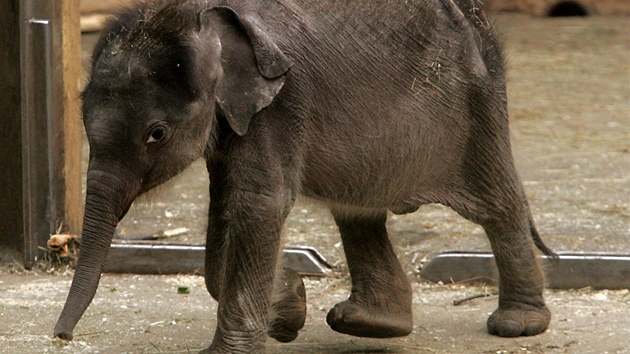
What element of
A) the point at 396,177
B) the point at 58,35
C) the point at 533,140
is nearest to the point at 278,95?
the point at 396,177

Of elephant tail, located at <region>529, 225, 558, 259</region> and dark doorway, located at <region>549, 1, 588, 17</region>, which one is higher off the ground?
elephant tail, located at <region>529, 225, 558, 259</region>

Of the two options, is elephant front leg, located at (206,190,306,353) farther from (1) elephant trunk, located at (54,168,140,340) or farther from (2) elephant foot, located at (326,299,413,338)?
(2) elephant foot, located at (326,299,413,338)

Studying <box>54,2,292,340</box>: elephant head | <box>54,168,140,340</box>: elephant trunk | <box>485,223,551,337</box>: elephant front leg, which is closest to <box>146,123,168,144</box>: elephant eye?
<box>54,2,292,340</box>: elephant head

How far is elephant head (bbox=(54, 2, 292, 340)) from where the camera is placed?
3.51 metres

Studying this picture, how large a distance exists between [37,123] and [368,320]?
2.04 meters

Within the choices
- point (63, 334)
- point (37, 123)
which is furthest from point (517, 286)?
point (37, 123)

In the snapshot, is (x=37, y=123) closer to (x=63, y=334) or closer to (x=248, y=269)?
(x=248, y=269)

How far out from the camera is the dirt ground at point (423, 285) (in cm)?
455

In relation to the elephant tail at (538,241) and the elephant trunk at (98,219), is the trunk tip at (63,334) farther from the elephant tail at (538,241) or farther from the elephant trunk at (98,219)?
the elephant tail at (538,241)

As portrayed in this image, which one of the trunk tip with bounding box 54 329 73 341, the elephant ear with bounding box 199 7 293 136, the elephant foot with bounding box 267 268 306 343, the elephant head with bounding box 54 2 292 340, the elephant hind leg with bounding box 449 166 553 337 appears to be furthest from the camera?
the elephant hind leg with bounding box 449 166 553 337

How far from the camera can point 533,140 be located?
8523 millimetres

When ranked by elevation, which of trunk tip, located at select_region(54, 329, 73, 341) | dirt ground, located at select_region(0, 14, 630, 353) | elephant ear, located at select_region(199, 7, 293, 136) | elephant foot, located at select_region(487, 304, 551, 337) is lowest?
dirt ground, located at select_region(0, 14, 630, 353)

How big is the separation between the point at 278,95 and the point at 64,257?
2.24 meters

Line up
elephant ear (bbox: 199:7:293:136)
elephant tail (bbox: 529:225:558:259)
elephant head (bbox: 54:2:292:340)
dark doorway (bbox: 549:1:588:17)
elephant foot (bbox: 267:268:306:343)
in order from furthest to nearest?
dark doorway (bbox: 549:1:588:17)
elephant tail (bbox: 529:225:558:259)
elephant foot (bbox: 267:268:306:343)
elephant ear (bbox: 199:7:293:136)
elephant head (bbox: 54:2:292:340)
